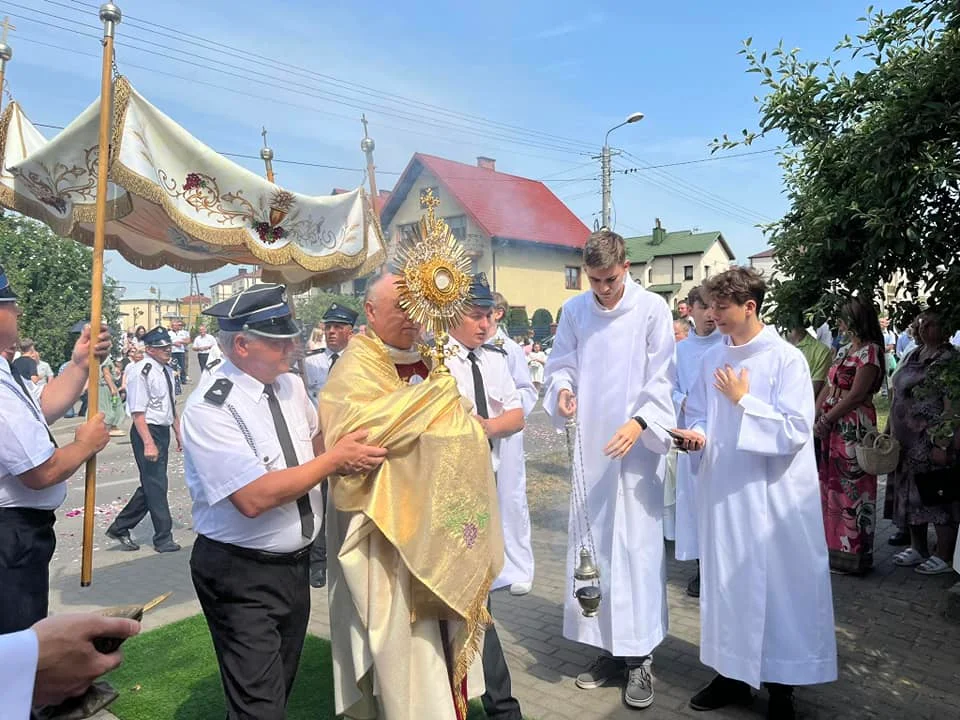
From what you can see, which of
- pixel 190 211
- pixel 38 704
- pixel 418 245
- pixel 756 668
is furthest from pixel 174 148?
pixel 756 668

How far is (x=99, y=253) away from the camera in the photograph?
10.6 feet

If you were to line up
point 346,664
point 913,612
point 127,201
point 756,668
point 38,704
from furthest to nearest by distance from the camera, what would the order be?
point 913,612 < point 127,201 < point 756,668 < point 346,664 < point 38,704

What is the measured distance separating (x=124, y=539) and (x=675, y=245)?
152 feet

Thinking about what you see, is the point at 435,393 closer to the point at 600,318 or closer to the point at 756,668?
the point at 600,318

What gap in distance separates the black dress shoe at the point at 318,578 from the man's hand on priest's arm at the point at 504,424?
3.08 metres

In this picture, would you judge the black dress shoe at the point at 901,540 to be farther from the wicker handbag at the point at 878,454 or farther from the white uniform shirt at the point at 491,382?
the white uniform shirt at the point at 491,382

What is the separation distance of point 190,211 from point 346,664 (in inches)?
112

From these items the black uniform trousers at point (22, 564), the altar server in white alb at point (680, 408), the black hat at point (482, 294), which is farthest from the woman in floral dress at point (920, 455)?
the black uniform trousers at point (22, 564)

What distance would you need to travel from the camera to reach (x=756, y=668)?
3275 millimetres

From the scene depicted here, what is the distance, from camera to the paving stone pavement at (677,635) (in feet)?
11.9

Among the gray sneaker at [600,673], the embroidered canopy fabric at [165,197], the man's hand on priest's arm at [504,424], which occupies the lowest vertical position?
the gray sneaker at [600,673]

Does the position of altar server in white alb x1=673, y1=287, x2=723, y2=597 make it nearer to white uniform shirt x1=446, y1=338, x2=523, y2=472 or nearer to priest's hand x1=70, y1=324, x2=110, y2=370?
white uniform shirt x1=446, y1=338, x2=523, y2=472

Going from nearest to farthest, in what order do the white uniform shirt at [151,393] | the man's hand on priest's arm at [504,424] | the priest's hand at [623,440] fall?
the priest's hand at [623,440], the man's hand on priest's arm at [504,424], the white uniform shirt at [151,393]

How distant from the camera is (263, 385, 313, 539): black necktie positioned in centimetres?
263
